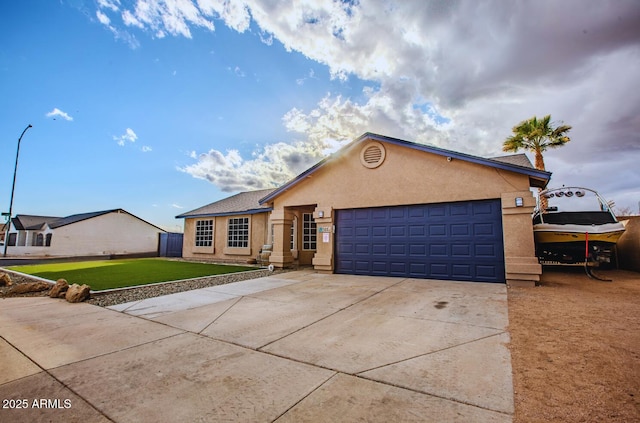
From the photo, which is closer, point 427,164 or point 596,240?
point 596,240

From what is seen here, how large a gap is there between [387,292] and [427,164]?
4.72 meters

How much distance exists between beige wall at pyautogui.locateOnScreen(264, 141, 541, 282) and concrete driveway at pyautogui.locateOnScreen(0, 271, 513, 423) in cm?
283

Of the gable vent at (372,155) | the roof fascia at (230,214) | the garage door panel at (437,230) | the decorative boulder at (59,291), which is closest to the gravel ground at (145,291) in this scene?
the decorative boulder at (59,291)

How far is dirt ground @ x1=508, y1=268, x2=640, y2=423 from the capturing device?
214cm

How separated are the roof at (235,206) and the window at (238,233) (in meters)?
0.57

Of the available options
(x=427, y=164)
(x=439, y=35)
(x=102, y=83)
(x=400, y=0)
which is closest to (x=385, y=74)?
(x=439, y=35)

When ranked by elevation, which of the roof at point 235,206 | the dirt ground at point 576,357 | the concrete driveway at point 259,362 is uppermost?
the roof at point 235,206

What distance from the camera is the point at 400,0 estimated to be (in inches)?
299

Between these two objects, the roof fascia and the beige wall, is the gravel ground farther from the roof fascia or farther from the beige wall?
the roof fascia

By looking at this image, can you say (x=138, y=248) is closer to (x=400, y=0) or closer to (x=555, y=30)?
(x=400, y=0)

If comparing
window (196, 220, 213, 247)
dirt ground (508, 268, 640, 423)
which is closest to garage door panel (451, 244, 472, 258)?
dirt ground (508, 268, 640, 423)

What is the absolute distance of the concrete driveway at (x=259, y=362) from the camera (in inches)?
86.9

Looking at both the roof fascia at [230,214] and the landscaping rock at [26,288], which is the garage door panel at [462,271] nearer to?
the roof fascia at [230,214]

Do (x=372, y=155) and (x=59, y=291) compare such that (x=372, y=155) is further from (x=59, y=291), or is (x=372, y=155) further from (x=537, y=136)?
(x=537, y=136)
